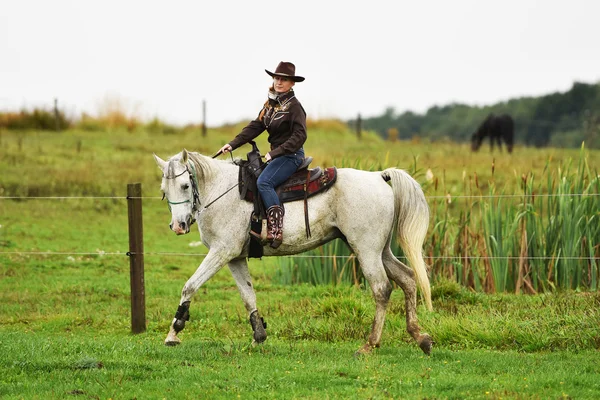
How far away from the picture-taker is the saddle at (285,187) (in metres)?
8.39

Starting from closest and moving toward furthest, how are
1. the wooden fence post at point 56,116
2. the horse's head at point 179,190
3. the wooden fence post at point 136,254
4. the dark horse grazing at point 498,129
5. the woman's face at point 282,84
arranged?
1. the horse's head at point 179,190
2. the woman's face at point 282,84
3. the wooden fence post at point 136,254
4. the wooden fence post at point 56,116
5. the dark horse grazing at point 498,129

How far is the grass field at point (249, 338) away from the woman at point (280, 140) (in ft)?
4.53

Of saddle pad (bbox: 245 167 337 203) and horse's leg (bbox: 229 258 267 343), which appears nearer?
saddle pad (bbox: 245 167 337 203)

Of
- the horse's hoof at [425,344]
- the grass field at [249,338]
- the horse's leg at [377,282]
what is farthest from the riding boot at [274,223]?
the horse's hoof at [425,344]

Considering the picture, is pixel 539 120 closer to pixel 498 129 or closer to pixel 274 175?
pixel 498 129

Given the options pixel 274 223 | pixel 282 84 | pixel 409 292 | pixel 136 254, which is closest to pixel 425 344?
pixel 409 292

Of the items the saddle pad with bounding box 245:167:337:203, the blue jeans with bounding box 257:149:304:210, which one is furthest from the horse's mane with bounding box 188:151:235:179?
the blue jeans with bounding box 257:149:304:210

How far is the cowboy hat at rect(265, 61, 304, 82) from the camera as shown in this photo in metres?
8.39

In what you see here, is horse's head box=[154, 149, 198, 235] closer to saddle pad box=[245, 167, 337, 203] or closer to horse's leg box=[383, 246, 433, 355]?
saddle pad box=[245, 167, 337, 203]

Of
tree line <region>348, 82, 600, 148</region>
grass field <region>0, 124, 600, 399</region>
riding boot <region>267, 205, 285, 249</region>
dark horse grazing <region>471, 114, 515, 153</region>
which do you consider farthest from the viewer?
tree line <region>348, 82, 600, 148</region>

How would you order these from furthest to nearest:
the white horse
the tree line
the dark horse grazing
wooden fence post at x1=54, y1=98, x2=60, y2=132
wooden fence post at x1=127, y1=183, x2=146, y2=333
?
the tree line, the dark horse grazing, wooden fence post at x1=54, y1=98, x2=60, y2=132, wooden fence post at x1=127, y1=183, x2=146, y2=333, the white horse

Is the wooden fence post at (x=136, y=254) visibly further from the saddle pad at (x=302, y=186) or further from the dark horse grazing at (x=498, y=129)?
the dark horse grazing at (x=498, y=129)

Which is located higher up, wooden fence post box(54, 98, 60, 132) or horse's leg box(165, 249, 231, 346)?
wooden fence post box(54, 98, 60, 132)

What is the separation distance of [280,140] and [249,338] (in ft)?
8.07
